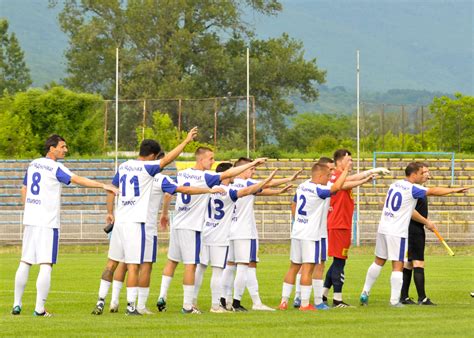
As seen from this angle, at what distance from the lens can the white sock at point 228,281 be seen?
17.4 meters

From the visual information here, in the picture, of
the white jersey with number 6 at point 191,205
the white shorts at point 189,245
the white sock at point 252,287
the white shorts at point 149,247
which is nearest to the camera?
the white shorts at point 149,247

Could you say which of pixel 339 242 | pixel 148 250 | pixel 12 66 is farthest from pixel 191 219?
pixel 12 66

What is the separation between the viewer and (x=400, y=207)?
17.7 metres

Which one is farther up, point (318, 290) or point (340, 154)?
point (340, 154)

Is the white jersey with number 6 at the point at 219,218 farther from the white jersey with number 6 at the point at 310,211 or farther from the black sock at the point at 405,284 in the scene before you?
the black sock at the point at 405,284

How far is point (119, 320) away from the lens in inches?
582

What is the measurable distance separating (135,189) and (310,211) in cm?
280

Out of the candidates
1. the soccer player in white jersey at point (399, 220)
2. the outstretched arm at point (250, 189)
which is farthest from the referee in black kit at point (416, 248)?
the outstretched arm at point (250, 189)

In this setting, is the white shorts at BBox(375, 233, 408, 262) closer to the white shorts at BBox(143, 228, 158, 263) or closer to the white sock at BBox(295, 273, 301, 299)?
the white sock at BBox(295, 273, 301, 299)

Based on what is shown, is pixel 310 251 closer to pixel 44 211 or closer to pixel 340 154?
pixel 340 154

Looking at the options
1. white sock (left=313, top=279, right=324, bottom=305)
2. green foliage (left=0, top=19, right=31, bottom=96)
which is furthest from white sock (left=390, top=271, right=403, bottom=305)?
green foliage (left=0, top=19, right=31, bottom=96)

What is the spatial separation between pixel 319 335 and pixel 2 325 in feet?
12.3

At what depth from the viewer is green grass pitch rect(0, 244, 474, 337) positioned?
13.7 m

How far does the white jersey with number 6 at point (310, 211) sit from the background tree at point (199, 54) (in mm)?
58092
